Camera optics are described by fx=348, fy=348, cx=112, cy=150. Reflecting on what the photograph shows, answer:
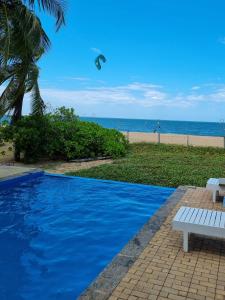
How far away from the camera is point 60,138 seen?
14.9 metres

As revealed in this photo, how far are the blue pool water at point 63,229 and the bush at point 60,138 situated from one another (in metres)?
3.09

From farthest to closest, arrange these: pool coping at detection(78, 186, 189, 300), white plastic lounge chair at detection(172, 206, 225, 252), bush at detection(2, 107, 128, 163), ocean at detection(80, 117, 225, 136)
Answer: ocean at detection(80, 117, 225, 136) < bush at detection(2, 107, 128, 163) < white plastic lounge chair at detection(172, 206, 225, 252) < pool coping at detection(78, 186, 189, 300)

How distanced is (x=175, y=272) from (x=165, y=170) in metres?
7.98

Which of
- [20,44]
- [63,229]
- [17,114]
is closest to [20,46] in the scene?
[20,44]

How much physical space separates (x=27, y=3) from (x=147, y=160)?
7.69m

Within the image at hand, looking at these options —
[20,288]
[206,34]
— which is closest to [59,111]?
[20,288]

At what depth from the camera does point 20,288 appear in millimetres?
4668

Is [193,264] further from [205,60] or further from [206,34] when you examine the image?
[205,60]

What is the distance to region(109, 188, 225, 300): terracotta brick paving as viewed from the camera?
12.9 ft

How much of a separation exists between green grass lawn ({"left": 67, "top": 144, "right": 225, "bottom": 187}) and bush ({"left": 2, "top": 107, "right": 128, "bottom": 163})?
4.85ft

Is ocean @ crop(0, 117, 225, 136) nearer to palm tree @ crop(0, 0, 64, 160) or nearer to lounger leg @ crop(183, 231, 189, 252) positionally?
palm tree @ crop(0, 0, 64, 160)

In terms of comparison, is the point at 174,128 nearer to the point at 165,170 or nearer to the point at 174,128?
the point at 174,128

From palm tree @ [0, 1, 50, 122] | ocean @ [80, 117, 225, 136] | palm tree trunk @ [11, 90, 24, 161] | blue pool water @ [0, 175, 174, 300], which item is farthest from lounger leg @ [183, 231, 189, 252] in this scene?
ocean @ [80, 117, 225, 136]

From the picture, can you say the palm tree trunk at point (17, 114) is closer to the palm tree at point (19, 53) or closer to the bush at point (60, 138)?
the palm tree at point (19, 53)
